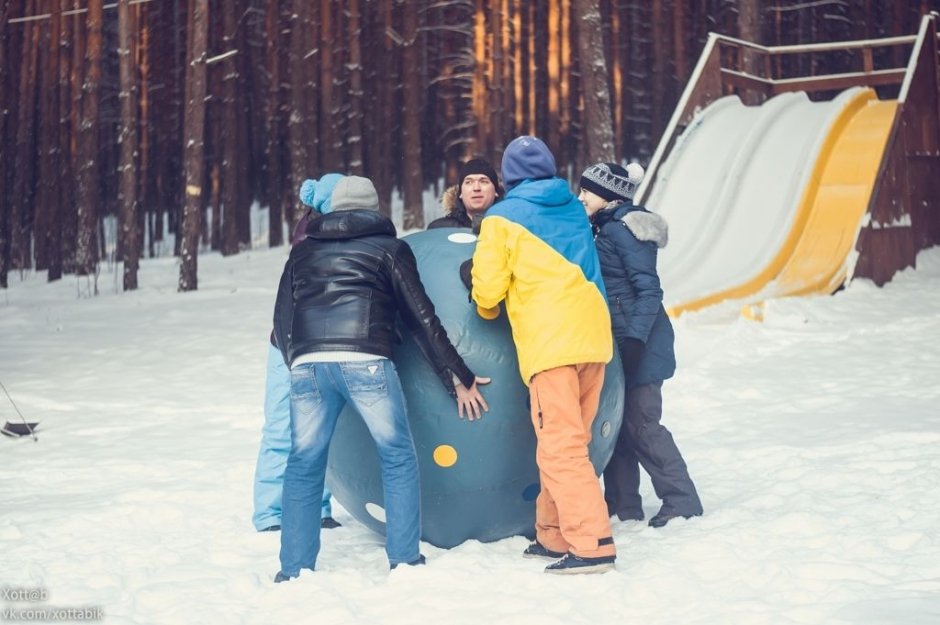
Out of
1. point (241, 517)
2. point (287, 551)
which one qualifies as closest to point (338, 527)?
point (241, 517)

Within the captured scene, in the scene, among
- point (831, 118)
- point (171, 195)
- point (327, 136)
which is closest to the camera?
point (831, 118)

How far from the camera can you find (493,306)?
196 inches

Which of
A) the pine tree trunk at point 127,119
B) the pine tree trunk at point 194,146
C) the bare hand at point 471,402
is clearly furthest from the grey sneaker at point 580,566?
the pine tree trunk at point 127,119

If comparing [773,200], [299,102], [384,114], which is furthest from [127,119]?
[773,200]

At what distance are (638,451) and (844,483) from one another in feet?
4.07

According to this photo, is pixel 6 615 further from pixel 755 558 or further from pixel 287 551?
pixel 755 558

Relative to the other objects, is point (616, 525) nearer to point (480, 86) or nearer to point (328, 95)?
point (328, 95)

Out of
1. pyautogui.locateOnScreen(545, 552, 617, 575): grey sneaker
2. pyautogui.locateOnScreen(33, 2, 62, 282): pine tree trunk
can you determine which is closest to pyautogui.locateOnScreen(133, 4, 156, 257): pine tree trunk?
pyautogui.locateOnScreen(33, 2, 62, 282): pine tree trunk

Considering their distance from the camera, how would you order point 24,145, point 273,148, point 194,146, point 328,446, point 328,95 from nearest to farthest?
point 328,446, point 194,146, point 328,95, point 24,145, point 273,148

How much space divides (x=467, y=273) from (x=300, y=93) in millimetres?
17991

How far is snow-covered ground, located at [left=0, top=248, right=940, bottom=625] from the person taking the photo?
4.45m

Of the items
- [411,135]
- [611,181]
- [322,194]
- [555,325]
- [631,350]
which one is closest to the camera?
[555,325]

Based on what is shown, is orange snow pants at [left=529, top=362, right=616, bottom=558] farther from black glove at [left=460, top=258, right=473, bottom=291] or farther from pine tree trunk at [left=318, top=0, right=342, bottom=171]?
pine tree trunk at [left=318, top=0, right=342, bottom=171]

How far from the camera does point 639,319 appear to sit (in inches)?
220
